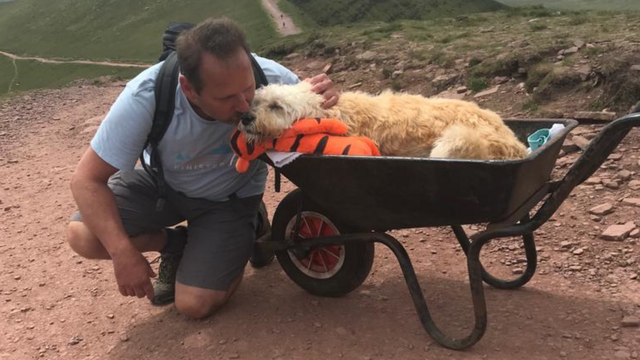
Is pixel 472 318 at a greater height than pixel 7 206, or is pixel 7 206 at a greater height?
pixel 472 318

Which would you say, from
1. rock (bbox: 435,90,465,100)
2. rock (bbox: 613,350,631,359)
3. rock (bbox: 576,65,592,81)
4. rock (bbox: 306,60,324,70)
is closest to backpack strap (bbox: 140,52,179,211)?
rock (bbox: 613,350,631,359)

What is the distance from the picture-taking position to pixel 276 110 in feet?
9.12

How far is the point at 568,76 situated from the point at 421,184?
4.62 meters

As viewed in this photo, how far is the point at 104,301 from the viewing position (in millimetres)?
3912

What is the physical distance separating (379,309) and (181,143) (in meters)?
1.58

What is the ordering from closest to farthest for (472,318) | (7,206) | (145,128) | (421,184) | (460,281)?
(421,184) → (145,128) → (472,318) → (460,281) → (7,206)

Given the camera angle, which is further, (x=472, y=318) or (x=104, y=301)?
(x=104, y=301)

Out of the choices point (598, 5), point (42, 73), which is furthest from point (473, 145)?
point (598, 5)

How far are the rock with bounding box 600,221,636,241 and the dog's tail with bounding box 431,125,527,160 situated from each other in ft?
5.51

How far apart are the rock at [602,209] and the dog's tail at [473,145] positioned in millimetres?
1932

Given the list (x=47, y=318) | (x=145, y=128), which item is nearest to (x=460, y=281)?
(x=145, y=128)

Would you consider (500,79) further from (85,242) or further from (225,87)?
(85,242)

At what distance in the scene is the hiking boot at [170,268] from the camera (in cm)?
377

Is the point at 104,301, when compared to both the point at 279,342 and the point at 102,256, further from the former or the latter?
the point at 279,342
